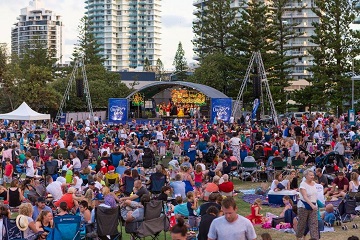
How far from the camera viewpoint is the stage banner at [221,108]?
3900 centimetres

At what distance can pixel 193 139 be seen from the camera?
76.4ft

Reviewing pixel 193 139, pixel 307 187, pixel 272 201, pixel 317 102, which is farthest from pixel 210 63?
pixel 307 187

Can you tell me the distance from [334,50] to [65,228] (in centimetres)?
3819

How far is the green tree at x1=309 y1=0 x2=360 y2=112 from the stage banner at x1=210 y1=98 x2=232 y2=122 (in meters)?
8.35

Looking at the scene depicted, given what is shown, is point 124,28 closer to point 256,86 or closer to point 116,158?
point 256,86

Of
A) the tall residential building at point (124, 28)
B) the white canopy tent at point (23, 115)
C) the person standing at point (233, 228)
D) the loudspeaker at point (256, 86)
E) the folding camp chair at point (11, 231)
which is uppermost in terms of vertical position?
the tall residential building at point (124, 28)

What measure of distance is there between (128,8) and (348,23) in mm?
111763

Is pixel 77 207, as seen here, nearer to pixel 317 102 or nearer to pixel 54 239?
pixel 54 239

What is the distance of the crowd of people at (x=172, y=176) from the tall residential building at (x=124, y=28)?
124 metres

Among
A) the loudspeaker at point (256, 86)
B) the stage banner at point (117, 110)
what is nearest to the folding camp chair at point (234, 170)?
Answer: the loudspeaker at point (256, 86)

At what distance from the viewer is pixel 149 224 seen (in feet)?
32.9

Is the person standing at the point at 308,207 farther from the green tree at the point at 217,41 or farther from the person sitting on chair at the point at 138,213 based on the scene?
the green tree at the point at 217,41

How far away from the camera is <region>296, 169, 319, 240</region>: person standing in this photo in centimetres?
912

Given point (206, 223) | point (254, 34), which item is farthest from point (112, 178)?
point (254, 34)
